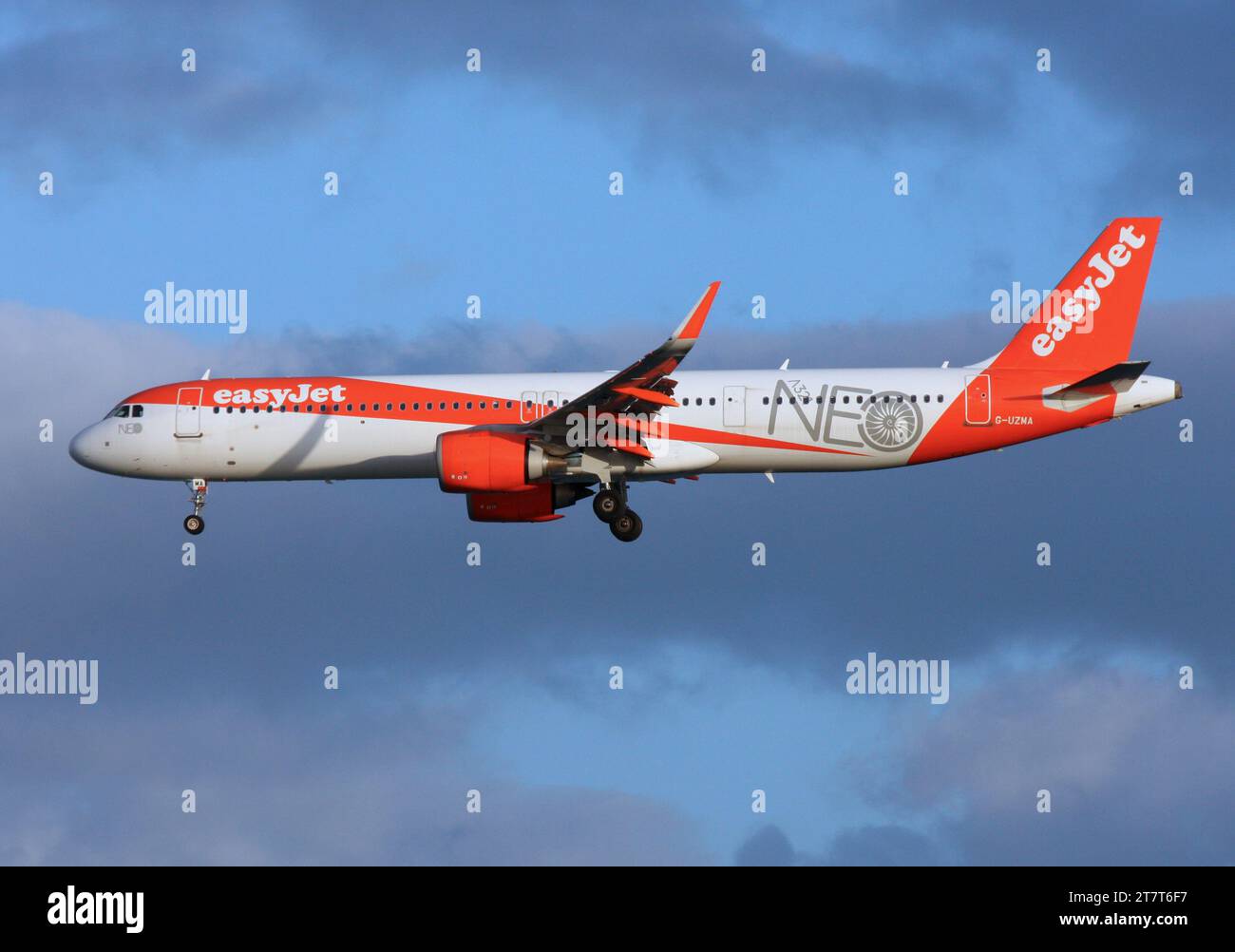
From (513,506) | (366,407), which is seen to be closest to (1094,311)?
(513,506)

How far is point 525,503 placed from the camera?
4759 centimetres

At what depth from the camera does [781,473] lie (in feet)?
153

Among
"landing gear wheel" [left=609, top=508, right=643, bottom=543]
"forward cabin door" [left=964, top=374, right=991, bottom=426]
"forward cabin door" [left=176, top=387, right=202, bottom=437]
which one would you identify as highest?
"forward cabin door" [left=176, top=387, right=202, bottom=437]

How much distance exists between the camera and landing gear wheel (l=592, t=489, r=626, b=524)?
4603 centimetres

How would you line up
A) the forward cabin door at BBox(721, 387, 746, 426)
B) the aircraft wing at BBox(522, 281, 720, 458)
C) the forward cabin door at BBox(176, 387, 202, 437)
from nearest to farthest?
the aircraft wing at BBox(522, 281, 720, 458), the forward cabin door at BBox(721, 387, 746, 426), the forward cabin door at BBox(176, 387, 202, 437)

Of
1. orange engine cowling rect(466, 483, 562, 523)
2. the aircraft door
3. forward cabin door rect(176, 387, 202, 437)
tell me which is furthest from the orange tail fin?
forward cabin door rect(176, 387, 202, 437)

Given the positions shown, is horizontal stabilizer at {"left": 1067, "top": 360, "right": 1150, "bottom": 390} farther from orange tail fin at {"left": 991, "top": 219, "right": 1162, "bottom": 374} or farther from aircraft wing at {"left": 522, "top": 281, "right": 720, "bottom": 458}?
aircraft wing at {"left": 522, "top": 281, "right": 720, "bottom": 458}

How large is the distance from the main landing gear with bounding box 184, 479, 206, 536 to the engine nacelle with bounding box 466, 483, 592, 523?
6.90 m

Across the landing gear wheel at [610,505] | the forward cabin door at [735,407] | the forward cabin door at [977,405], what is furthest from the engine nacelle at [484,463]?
the forward cabin door at [977,405]

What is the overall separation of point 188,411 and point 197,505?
2456mm

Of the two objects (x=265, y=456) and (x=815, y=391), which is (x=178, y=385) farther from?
(x=815, y=391)

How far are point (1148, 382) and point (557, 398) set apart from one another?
14.4 meters

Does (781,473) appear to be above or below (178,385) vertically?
below

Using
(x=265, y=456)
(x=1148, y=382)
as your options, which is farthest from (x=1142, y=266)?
(x=265, y=456)
